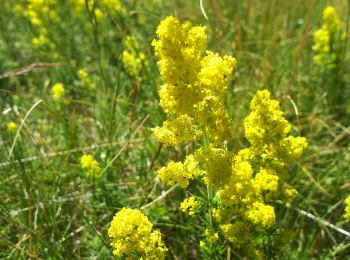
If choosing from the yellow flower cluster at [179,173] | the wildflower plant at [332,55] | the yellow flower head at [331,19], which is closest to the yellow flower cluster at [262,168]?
the yellow flower cluster at [179,173]

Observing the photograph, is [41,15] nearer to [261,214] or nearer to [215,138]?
[215,138]

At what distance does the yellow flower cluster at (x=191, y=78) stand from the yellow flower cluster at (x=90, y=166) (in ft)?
2.88

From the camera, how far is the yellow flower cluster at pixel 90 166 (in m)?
2.86

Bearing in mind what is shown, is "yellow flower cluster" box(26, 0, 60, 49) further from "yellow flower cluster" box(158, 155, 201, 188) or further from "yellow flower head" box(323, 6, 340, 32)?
"yellow flower cluster" box(158, 155, 201, 188)

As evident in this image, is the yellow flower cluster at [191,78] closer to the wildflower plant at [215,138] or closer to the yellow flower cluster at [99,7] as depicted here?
Result: the wildflower plant at [215,138]

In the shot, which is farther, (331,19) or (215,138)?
(331,19)

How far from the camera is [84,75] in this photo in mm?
3973

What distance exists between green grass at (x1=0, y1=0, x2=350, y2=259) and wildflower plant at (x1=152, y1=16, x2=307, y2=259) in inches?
8.7

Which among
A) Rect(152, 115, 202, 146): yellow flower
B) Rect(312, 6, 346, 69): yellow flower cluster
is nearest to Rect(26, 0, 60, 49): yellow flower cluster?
Rect(312, 6, 346, 69): yellow flower cluster

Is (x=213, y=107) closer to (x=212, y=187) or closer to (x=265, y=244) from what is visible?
(x=212, y=187)

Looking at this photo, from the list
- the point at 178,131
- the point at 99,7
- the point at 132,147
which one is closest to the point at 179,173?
the point at 178,131

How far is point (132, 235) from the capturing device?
1992 mm

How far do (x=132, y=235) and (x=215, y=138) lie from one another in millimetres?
543

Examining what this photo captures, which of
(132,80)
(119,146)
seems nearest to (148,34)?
(132,80)
